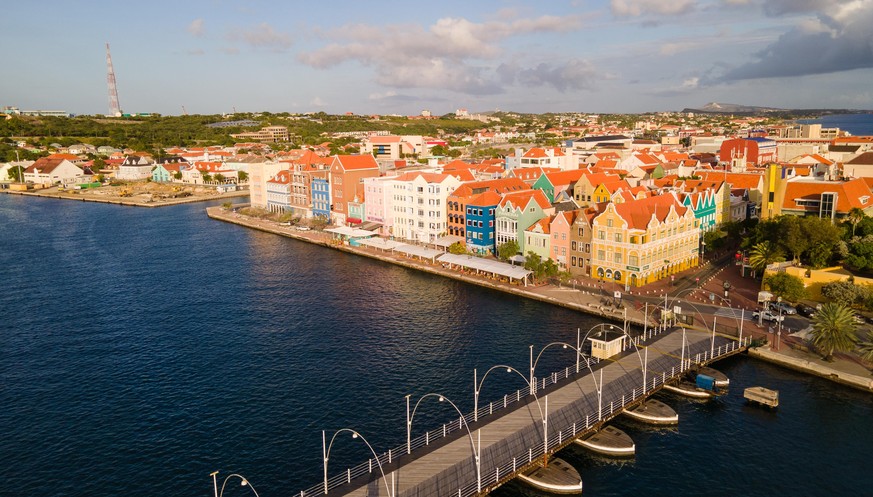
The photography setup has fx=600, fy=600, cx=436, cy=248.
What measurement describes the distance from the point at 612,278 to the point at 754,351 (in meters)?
21.0

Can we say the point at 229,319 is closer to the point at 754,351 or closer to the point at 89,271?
the point at 89,271

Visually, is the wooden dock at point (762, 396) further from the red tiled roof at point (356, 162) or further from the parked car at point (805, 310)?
the red tiled roof at point (356, 162)

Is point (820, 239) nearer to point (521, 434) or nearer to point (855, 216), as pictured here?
point (855, 216)

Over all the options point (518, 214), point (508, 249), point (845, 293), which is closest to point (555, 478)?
point (845, 293)

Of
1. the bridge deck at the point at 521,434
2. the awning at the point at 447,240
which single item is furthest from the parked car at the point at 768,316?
the awning at the point at 447,240

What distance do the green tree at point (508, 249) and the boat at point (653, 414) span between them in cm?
3671

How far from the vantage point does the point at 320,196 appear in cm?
12094

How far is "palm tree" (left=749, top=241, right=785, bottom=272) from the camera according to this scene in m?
68.0

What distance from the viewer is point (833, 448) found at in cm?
3909

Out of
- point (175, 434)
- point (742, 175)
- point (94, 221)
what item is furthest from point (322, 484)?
point (94, 221)

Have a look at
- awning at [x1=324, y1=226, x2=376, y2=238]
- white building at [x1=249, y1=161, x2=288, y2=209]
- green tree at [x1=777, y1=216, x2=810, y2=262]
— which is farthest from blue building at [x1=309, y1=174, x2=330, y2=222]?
green tree at [x1=777, y1=216, x2=810, y2=262]

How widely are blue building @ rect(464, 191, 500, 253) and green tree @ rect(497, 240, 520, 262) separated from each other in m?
5.38

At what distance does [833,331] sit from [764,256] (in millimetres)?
22167

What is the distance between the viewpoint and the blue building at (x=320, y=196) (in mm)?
119075
